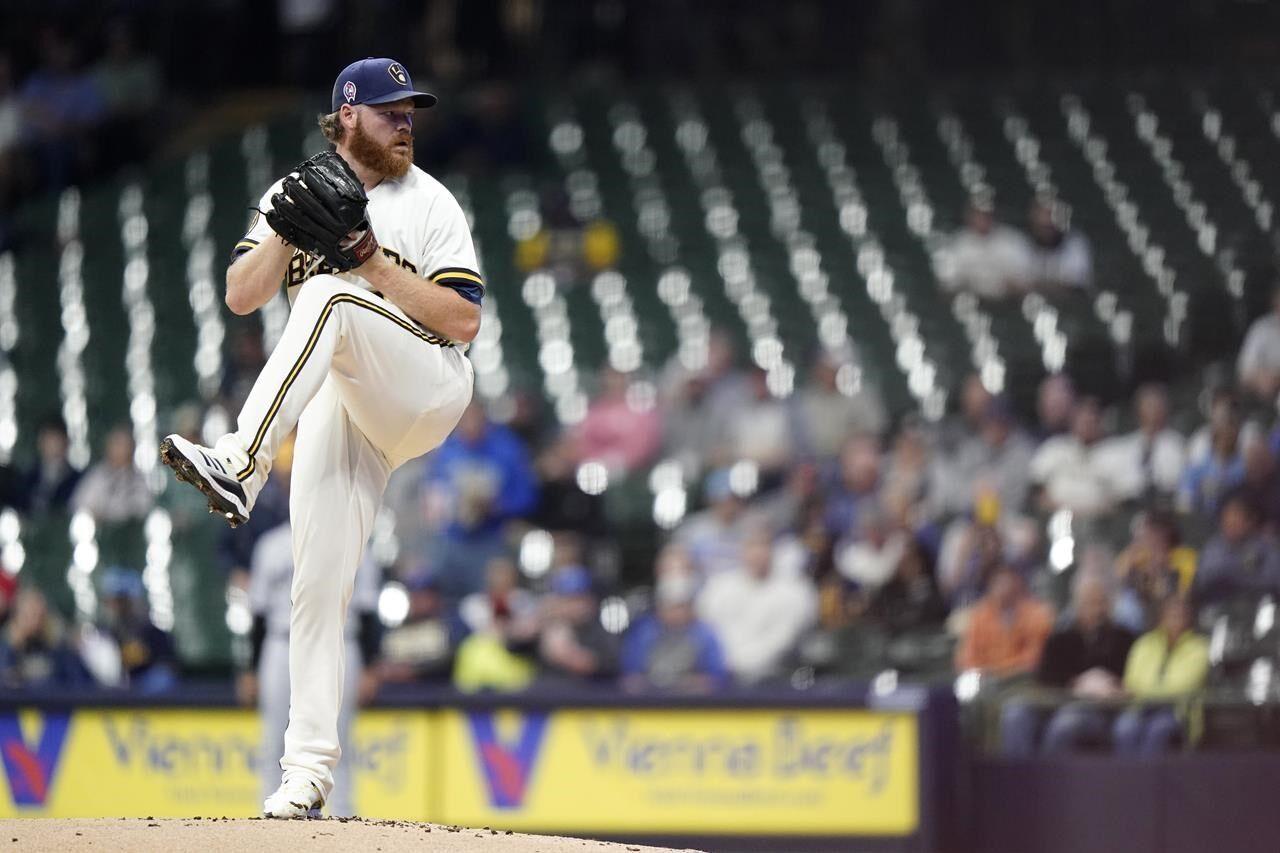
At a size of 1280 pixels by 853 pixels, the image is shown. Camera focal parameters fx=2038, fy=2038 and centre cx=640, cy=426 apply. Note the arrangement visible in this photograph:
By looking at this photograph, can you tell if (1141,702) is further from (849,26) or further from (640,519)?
(849,26)

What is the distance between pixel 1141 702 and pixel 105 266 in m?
8.92

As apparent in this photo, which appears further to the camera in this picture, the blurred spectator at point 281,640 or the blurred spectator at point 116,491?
the blurred spectator at point 116,491

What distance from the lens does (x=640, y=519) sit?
1170cm

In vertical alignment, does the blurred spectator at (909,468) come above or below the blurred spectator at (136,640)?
above

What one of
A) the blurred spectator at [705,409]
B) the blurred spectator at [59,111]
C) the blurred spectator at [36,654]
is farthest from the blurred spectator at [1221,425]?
the blurred spectator at [59,111]

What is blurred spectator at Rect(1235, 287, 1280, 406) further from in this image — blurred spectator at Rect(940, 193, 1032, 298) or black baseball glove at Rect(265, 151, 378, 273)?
black baseball glove at Rect(265, 151, 378, 273)

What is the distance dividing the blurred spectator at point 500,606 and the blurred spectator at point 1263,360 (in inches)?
161

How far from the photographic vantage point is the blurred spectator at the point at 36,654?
10.1m

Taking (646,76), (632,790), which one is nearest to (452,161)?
(646,76)

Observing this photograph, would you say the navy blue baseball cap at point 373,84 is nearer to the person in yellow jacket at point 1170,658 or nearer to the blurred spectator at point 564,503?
the person in yellow jacket at point 1170,658

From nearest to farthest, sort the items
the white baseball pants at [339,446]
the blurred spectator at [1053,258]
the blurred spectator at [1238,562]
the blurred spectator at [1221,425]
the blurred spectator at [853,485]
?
1. the white baseball pants at [339,446]
2. the blurred spectator at [1238,562]
3. the blurred spectator at [1221,425]
4. the blurred spectator at [853,485]
5. the blurred spectator at [1053,258]

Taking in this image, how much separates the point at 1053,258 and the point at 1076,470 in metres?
2.61

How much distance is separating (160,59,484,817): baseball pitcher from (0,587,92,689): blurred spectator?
5.10m

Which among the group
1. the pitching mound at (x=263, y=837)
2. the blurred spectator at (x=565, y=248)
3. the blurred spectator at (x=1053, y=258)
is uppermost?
the blurred spectator at (x=565, y=248)
